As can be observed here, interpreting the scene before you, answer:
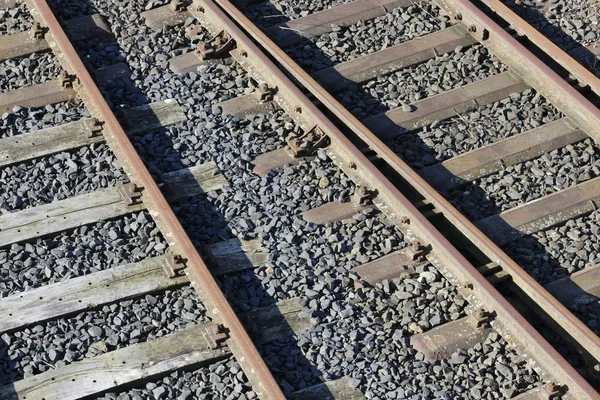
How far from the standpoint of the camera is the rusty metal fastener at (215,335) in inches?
277

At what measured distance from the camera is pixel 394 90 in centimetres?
932

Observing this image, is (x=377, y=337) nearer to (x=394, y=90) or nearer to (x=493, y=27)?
(x=394, y=90)

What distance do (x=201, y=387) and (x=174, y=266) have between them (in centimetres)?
99

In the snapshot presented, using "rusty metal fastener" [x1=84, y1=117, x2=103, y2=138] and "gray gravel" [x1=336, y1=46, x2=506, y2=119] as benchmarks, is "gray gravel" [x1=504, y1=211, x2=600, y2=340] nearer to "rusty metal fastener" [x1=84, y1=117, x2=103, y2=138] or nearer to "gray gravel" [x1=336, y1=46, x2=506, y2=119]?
"gray gravel" [x1=336, y1=46, x2=506, y2=119]

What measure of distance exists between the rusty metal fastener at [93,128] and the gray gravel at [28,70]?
77 centimetres

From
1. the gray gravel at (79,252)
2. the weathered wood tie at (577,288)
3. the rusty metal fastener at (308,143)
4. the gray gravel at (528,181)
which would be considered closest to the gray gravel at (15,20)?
the gray gravel at (79,252)

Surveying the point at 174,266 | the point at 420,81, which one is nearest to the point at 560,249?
the point at 420,81

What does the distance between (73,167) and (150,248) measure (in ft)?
3.53

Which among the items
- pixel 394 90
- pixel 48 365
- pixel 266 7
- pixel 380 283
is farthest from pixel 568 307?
pixel 266 7

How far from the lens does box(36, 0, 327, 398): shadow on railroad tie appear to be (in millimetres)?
7078

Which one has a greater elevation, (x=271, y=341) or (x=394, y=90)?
(x=394, y=90)

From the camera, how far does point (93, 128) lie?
342 inches

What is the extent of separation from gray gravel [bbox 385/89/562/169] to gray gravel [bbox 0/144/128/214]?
7.00 ft

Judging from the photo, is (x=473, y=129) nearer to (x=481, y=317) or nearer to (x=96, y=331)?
(x=481, y=317)
